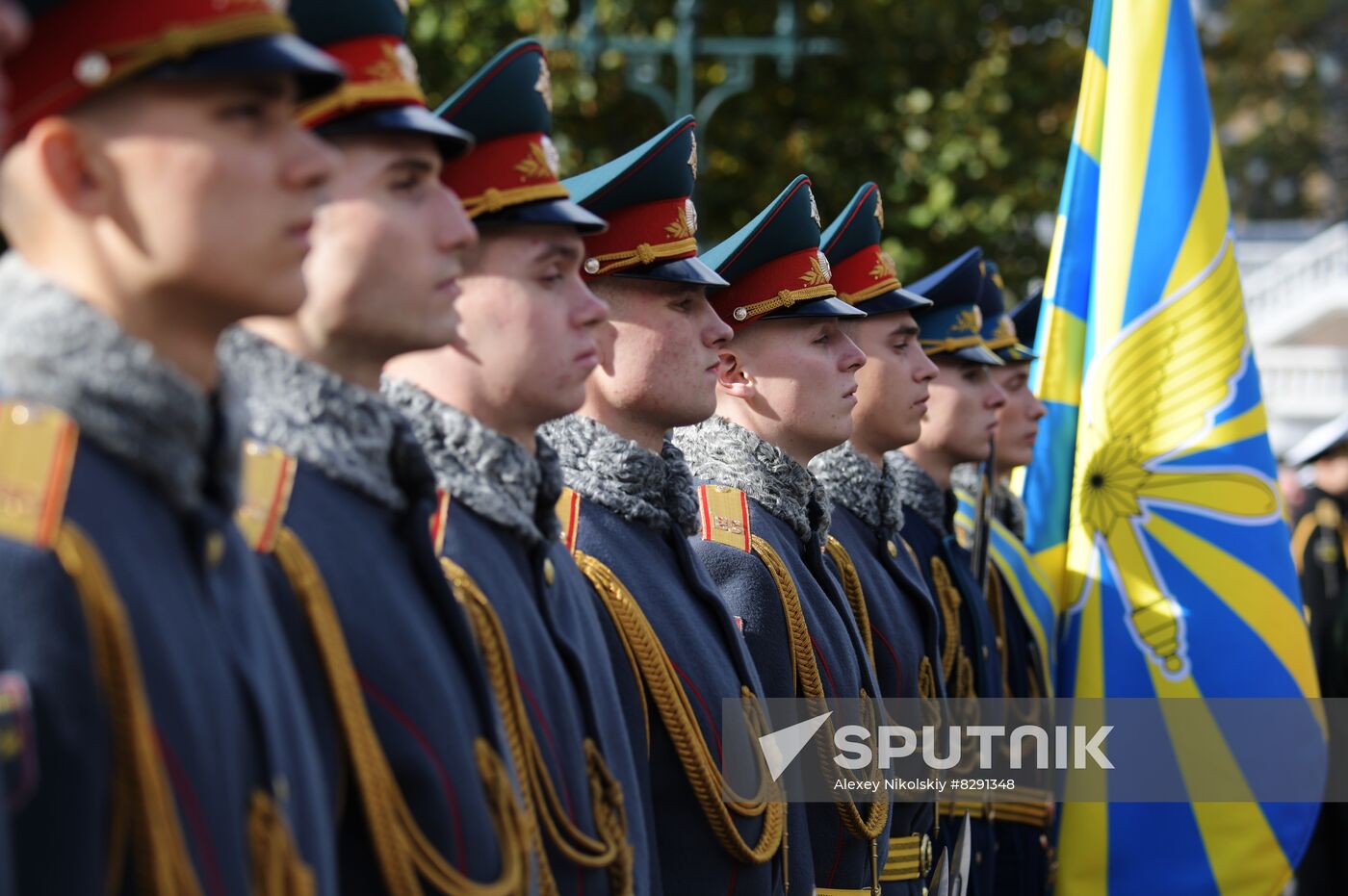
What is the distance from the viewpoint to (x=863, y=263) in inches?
216

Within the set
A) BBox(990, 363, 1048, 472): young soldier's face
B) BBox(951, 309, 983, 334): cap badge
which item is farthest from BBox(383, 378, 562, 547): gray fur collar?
BBox(990, 363, 1048, 472): young soldier's face

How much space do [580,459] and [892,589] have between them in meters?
1.78

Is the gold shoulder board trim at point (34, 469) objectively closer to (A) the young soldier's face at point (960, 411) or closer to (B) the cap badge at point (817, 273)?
(B) the cap badge at point (817, 273)

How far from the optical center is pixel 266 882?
197 cm

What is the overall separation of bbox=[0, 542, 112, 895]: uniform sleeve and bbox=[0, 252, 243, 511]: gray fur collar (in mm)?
152

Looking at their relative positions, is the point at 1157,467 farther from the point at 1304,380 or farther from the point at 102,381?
the point at 1304,380

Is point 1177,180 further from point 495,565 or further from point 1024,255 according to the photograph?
point 1024,255

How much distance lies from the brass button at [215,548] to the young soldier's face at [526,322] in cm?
96

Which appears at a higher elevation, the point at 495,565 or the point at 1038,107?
the point at 1038,107

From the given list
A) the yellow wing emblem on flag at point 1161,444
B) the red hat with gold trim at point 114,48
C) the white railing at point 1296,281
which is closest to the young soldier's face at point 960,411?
the yellow wing emblem on flag at point 1161,444

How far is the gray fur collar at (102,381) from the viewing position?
1825mm

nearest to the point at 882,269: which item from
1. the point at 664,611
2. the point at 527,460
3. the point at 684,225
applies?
the point at 684,225

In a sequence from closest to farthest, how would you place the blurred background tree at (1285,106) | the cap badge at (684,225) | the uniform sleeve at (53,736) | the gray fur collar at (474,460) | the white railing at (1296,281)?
the uniform sleeve at (53,736)
the gray fur collar at (474,460)
the cap badge at (684,225)
the white railing at (1296,281)
the blurred background tree at (1285,106)

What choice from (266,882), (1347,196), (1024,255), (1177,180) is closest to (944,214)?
(1024,255)
